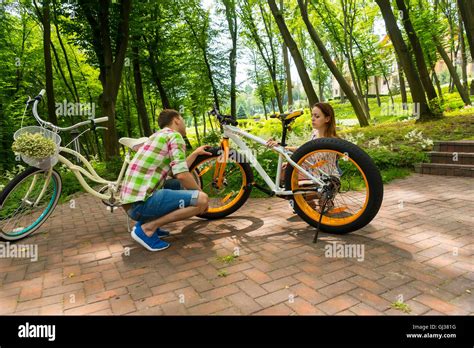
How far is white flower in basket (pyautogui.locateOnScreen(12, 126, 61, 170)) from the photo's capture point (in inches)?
132

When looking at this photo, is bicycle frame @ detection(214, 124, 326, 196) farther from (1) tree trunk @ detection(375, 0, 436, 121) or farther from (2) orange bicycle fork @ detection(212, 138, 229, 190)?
(1) tree trunk @ detection(375, 0, 436, 121)

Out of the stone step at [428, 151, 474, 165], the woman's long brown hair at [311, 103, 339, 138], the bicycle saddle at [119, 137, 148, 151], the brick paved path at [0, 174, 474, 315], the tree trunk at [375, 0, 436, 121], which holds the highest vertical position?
the tree trunk at [375, 0, 436, 121]

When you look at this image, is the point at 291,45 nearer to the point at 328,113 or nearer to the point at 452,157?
the point at 452,157

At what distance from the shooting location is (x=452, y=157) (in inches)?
251

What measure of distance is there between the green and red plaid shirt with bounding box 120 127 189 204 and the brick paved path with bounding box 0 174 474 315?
1.99ft

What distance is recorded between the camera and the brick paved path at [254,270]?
2.20 m

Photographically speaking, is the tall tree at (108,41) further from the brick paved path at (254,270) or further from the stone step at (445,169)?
the stone step at (445,169)

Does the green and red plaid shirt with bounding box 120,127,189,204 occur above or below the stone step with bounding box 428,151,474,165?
above

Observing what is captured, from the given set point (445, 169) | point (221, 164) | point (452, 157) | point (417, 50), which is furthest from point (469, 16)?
point (221, 164)

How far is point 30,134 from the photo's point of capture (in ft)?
11.3

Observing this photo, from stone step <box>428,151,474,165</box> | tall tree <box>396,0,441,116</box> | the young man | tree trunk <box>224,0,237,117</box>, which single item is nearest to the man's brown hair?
the young man
